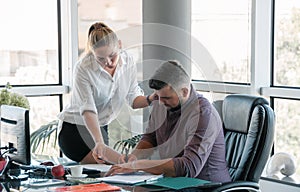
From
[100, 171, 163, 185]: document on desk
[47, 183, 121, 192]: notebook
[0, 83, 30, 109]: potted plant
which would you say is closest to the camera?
[47, 183, 121, 192]: notebook

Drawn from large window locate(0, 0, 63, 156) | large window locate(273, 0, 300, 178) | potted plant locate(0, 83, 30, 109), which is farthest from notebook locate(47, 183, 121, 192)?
large window locate(0, 0, 63, 156)

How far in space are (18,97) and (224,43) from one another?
1.76 meters

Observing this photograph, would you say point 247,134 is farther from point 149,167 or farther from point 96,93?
point 96,93

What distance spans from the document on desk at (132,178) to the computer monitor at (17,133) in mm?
453

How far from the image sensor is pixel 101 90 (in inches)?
149

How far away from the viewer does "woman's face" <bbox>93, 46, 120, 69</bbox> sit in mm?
3539

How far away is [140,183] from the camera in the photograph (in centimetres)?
266

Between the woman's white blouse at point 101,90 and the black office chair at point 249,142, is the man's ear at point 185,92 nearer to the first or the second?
the black office chair at point 249,142

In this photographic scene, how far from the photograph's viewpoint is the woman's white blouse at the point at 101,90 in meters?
3.66

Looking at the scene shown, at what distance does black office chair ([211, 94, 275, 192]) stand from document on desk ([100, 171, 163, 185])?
1.38ft

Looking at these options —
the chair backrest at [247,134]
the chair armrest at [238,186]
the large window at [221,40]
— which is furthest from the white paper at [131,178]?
the large window at [221,40]

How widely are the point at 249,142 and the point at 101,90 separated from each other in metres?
1.14

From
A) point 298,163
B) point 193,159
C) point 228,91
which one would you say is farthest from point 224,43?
point 193,159

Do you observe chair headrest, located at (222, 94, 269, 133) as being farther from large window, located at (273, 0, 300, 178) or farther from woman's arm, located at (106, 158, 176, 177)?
large window, located at (273, 0, 300, 178)
